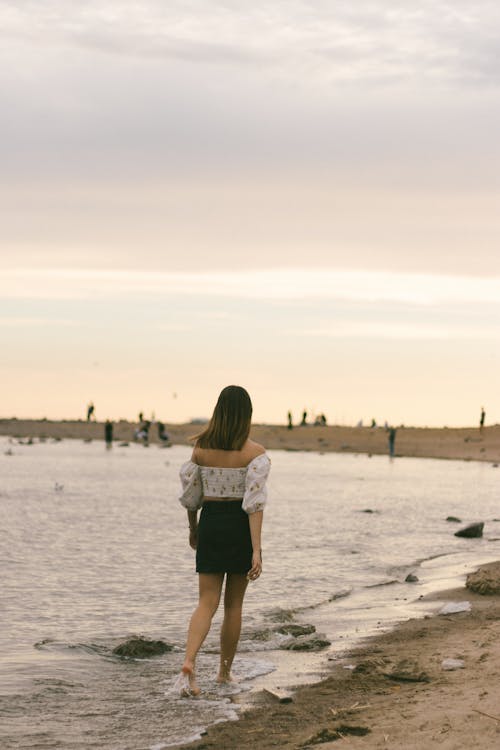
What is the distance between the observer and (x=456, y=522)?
976 inches

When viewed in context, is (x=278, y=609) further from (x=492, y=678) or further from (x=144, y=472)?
(x=144, y=472)

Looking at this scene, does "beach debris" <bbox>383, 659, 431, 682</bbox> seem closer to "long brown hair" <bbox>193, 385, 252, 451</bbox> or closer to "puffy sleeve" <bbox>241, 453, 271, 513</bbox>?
"puffy sleeve" <bbox>241, 453, 271, 513</bbox>

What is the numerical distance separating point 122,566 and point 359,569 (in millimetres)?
3608

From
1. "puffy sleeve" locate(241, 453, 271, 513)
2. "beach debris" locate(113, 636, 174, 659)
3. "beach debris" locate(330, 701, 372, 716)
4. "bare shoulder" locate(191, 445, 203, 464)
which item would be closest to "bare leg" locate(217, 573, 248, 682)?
"puffy sleeve" locate(241, 453, 271, 513)

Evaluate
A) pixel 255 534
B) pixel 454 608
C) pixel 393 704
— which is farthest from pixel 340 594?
pixel 393 704

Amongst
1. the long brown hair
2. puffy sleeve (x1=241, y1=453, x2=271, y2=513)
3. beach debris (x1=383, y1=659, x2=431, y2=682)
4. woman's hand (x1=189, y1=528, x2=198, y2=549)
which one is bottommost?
beach debris (x1=383, y1=659, x2=431, y2=682)

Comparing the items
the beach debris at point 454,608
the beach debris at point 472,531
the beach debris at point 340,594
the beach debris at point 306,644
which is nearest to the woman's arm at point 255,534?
the beach debris at point 306,644

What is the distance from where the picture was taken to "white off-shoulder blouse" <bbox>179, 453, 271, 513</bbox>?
309 inches

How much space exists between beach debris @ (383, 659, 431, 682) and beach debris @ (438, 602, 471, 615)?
110 inches

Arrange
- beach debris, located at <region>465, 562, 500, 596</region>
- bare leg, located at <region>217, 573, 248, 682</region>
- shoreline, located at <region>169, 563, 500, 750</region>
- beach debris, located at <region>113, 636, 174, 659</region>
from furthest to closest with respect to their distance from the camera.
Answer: beach debris, located at <region>465, 562, 500, 596</region> → beach debris, located at <region>113, 636, 174, 659</region> → bare leg, located at <region>217, 573, 248, 682</region> → shoreline, located at <region>169, 563, 500, 750</region>

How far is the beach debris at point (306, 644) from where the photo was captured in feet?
33.4

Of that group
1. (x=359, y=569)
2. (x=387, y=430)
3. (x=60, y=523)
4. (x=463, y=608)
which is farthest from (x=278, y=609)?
(x=387, y=430)

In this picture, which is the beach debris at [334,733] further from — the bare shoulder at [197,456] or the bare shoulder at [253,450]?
the bare shoulder at [197,456]

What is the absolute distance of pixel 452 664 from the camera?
849cm
